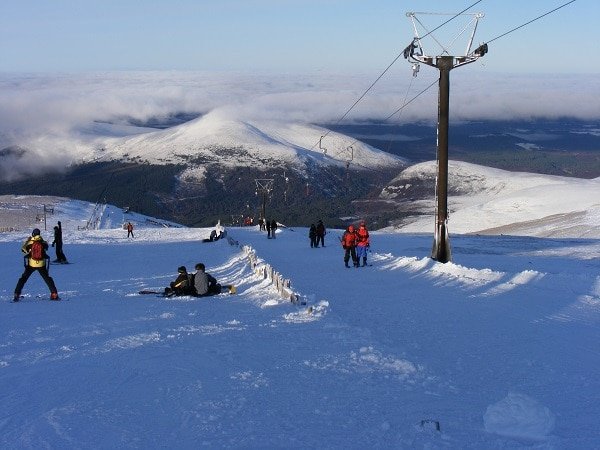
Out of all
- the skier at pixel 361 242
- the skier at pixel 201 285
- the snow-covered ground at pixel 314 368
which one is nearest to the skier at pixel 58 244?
the snow-covered ground at pixel 314 368

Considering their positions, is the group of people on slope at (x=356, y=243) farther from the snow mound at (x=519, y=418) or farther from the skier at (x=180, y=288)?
the snow mound at (x=519, y=418)

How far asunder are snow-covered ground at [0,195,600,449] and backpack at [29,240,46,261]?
110cm

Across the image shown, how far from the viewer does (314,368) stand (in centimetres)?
882

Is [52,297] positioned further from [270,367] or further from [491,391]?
[491,391]

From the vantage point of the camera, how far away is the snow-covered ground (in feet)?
21.7

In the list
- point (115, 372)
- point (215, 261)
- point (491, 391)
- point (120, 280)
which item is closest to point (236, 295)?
point (120, 280)

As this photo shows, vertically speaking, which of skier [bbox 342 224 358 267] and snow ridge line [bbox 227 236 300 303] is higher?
skier [bbox 342 224 358 267]

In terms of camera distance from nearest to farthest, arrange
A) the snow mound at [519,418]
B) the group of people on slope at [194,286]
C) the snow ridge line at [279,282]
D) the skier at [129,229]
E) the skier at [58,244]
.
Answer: the snow mound at [519,418], the snow ridge line at [279,282], the group of people on slope at [194,286], the skier at [58,244], the skier at [129,229]

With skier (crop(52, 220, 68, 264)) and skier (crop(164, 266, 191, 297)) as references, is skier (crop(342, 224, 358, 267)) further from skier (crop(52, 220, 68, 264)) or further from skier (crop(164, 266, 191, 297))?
skier (crop(52, 220, 68, 264))

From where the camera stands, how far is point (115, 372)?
8.95 m

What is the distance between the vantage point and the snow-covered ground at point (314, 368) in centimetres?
660

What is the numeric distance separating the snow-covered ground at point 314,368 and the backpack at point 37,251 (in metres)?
1.10

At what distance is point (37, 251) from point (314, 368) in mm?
9475

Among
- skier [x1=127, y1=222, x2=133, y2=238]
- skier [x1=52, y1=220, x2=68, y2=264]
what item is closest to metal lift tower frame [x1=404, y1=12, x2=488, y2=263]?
skier [x1=52, y1=220, x2=68, y2=264]
